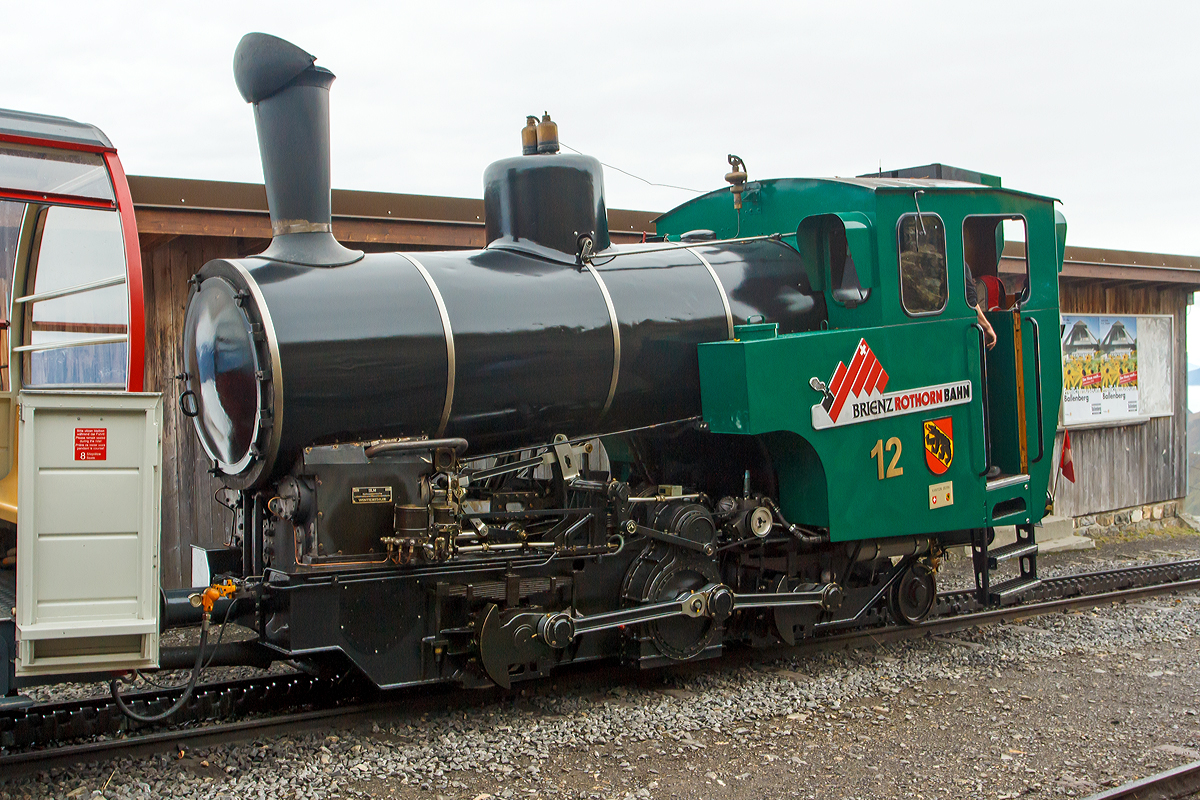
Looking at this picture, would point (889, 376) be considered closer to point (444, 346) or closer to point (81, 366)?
point (444, 346)

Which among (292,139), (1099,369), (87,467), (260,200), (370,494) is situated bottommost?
(370,494)

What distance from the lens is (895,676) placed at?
6.11 m

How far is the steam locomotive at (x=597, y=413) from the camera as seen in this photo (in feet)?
15.8

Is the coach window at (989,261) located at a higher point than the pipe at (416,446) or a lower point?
higher

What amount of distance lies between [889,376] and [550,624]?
8.58 ft

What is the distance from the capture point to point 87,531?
383 cm

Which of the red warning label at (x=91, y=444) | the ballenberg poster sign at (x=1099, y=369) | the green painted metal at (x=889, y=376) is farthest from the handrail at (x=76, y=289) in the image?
the ballenberg poster sign at (x=1099, y=369)

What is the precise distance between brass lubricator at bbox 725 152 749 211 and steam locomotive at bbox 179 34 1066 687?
21 mm

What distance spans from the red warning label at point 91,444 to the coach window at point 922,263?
178 inches

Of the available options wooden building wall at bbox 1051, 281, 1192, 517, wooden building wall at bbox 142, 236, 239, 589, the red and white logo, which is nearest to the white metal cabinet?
wooden building wall at bbox 142, 236, 239, 589

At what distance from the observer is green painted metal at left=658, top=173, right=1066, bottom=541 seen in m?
5.77

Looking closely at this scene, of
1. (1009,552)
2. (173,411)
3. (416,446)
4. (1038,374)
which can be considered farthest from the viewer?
(173,411)

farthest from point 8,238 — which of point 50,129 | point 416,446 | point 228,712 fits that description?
point 228,712

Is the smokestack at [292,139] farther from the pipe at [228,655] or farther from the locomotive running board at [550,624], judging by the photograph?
the locomotive running board at [550,624]
